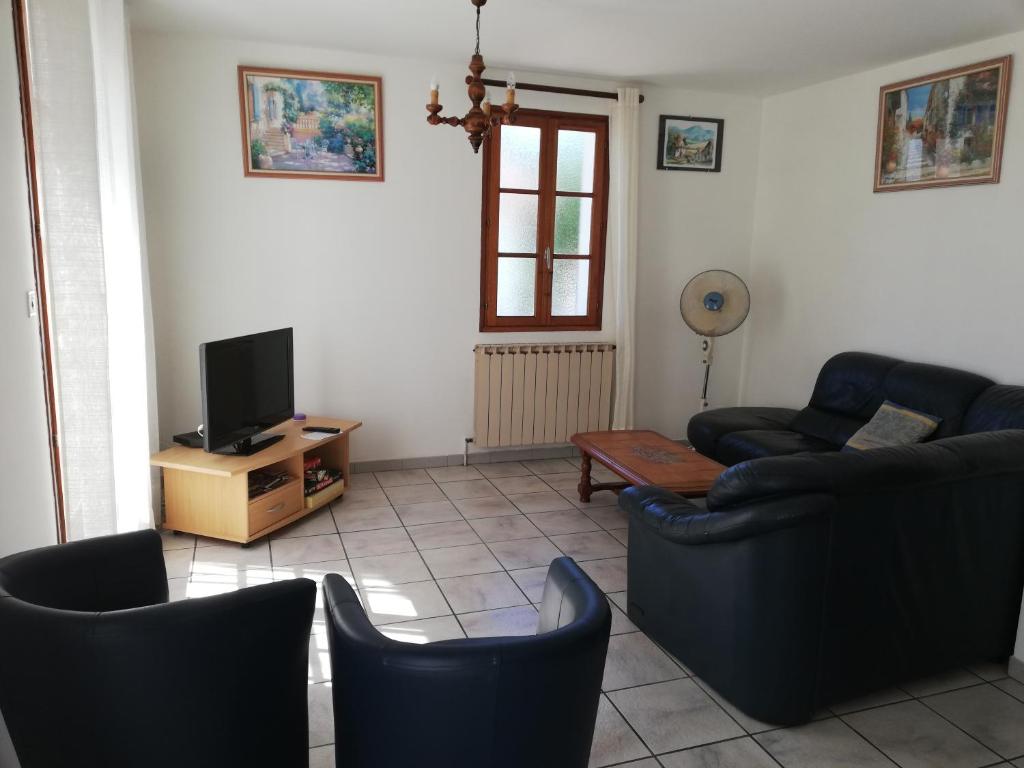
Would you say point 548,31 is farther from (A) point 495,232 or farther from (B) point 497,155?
(A) point 495,232

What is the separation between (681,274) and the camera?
5531mm

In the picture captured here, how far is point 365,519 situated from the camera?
13.6 ft

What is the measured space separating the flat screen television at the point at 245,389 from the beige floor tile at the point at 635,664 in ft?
7.05

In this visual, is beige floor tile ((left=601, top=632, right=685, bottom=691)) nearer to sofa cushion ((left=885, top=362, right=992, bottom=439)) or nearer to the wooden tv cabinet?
the wooden tv cabinet

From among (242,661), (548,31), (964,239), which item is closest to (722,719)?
(242,661)

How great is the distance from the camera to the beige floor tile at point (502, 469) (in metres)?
5.06

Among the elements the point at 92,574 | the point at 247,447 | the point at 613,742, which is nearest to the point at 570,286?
the point at 247,447

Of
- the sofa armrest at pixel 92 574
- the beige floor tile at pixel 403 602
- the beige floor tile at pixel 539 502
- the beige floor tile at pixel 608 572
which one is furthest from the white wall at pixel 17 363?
the beige floor tile at pixel 539 502

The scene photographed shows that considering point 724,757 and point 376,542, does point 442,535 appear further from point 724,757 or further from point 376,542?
point 724,757

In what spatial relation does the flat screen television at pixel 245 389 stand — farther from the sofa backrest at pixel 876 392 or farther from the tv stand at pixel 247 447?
the sofa backrest at pixel 876 392

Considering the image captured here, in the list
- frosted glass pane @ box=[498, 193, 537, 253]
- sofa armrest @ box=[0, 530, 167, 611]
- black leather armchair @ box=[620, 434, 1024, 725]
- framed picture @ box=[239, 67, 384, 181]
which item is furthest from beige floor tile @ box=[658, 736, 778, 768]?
framed picture @ box=[239, 67, 384, 181]

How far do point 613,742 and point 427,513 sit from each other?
213cm

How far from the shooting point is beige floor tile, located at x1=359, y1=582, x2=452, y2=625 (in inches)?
121

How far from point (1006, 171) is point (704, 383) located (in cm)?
235
